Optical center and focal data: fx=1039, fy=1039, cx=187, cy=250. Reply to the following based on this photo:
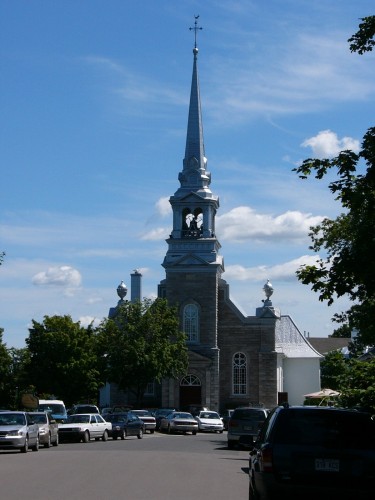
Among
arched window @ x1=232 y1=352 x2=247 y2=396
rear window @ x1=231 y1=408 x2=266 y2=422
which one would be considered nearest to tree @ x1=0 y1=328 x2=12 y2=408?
arched window @ x1=232 y1=352 x2=247 y2=396

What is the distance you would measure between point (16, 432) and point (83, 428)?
374 inches

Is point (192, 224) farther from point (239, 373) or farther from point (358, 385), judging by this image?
point (358, 385)

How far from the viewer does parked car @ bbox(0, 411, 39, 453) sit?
31.8m

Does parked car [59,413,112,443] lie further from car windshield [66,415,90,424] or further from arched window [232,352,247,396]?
arched window [232,352,247,396]

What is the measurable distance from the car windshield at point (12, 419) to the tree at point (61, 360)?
29.4 meters

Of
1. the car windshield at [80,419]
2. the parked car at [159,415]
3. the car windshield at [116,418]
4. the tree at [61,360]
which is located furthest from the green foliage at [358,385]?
the tree at [61,360]

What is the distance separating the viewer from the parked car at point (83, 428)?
41.3 meters

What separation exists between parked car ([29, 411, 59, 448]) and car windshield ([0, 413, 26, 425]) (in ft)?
8.23

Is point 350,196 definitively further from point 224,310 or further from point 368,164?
point 224,310

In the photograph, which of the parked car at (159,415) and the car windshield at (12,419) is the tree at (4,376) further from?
the car windshield at (12,419)

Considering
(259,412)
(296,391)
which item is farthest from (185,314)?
(259,412)

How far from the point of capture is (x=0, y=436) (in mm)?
31781

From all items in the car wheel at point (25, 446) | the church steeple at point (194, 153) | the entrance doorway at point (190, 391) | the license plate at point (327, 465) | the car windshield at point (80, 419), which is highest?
the church steeple at point (194, 153)

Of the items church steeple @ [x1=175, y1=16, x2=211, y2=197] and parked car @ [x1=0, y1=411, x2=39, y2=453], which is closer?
parked car @ [x1=0, y1=411, x2=39, y2=453]
